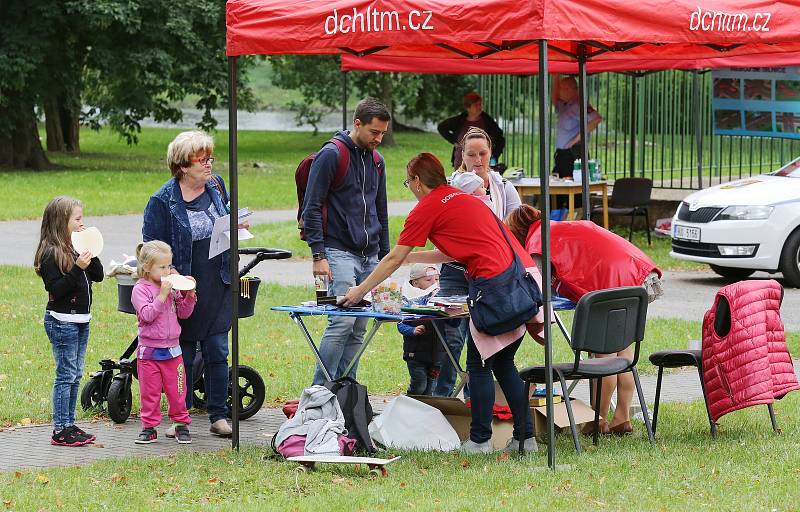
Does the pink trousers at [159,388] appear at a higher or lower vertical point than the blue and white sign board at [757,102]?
lower

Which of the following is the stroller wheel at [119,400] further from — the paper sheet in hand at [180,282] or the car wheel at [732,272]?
the car wheel at [732,272]

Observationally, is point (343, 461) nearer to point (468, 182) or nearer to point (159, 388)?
point (159, 388)

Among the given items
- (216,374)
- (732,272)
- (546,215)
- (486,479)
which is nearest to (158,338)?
(216,374)

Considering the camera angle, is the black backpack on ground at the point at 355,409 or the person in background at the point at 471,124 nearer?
the black backpack on ground at the point at 355,409

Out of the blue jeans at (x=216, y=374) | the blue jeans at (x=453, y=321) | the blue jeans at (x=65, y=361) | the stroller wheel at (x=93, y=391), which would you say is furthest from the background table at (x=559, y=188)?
the blue jeans at (x=65, y=361)

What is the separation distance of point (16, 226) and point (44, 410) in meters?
13.3

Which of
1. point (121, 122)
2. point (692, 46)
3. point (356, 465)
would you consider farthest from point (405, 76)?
point (356, 465)

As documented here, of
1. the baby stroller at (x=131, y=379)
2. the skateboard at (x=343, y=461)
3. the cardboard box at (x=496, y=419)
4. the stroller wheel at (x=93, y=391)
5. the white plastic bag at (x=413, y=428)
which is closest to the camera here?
the skateboard at (x=343, y=461)

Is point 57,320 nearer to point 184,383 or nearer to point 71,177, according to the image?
point 184,383

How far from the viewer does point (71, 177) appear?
30.9 metres

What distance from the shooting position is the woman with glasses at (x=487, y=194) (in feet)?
27.5

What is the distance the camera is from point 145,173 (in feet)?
108

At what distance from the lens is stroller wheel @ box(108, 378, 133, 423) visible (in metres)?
8.33

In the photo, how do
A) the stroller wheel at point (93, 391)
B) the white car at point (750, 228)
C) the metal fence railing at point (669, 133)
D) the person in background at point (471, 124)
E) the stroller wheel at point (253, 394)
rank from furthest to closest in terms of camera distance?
the metal fence railing at point (669, 133)
the person in background at point (471, 124)
the white car at point (750, 228)
the stroller wheel at point (93, 391)
the stroller wheel at point (253, 394)
